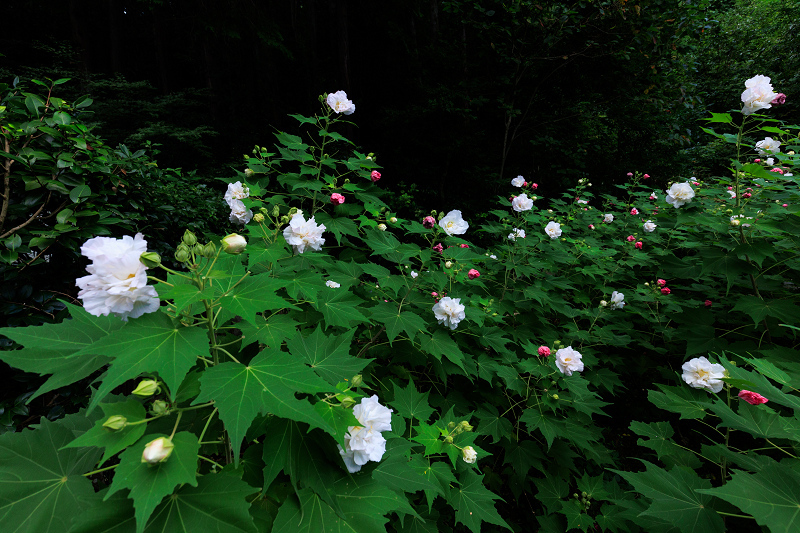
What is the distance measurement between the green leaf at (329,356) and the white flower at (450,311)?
2.67 ft

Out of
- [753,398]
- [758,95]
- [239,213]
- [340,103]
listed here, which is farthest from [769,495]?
[340,103]

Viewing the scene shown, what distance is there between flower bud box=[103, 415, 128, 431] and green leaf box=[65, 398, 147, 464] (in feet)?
0.07

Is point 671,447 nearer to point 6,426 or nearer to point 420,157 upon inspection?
point 6,426

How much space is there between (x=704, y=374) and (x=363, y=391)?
1.64 meters

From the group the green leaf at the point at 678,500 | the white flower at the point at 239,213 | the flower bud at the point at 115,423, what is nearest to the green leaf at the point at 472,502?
the green leaf at the point at 678,500

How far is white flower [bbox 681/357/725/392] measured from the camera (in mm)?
1580

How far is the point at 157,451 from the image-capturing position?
656 mm

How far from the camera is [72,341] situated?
88 cm

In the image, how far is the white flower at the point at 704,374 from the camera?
1.58 m

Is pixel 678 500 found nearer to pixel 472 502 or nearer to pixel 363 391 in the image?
pixel 472 502

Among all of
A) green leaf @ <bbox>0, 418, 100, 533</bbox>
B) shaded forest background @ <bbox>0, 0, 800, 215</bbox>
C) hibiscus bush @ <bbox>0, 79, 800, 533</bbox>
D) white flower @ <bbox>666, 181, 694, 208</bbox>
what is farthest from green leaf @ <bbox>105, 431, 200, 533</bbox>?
shaded forest background @ <bbox>0, 0, 800, 215</bbox>

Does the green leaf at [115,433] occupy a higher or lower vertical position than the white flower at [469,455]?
higher

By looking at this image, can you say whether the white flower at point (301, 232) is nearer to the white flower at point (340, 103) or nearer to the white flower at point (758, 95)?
the white flower at point (340, 103)

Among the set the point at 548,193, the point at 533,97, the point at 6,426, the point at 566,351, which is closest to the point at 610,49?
the point at 533,97
